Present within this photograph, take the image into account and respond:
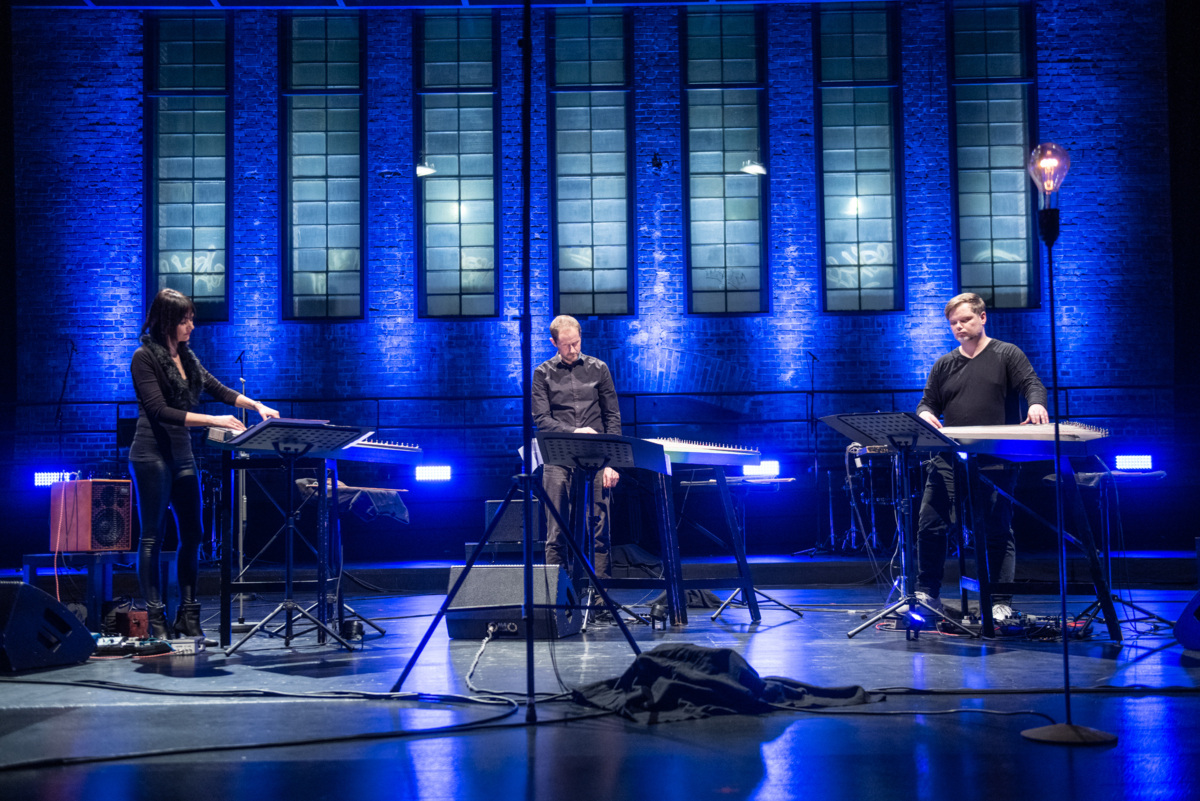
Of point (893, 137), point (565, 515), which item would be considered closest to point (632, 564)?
point (565, 515)

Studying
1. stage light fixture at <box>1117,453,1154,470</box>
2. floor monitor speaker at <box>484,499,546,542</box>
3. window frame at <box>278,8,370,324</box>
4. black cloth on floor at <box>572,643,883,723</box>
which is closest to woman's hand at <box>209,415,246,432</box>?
black cloth on floor at <box>572,643,883,723</box>

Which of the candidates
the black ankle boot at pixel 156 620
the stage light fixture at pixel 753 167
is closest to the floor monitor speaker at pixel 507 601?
the black ankle boot at pixel 156 620

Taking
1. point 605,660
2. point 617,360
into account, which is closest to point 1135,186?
point 617,360

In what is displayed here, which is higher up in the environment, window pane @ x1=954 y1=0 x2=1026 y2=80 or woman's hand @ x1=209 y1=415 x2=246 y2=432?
window pane @ x1=954 y1=0 x2=1026 y2=80

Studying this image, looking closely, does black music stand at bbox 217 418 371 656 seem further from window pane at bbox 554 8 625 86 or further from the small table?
window pane at bbox 554 8 625 86

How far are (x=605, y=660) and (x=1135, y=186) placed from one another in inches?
368

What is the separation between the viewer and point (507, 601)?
17.2 feet

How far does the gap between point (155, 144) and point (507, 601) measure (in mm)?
8557

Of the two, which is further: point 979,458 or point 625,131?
point 625,131

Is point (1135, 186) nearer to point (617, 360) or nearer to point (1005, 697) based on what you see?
point (617, 360)

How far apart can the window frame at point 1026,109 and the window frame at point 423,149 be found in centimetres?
477

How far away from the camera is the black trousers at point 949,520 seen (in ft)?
17.8

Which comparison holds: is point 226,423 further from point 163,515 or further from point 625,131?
point 625,131

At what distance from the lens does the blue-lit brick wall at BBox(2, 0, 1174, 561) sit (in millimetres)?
11203
